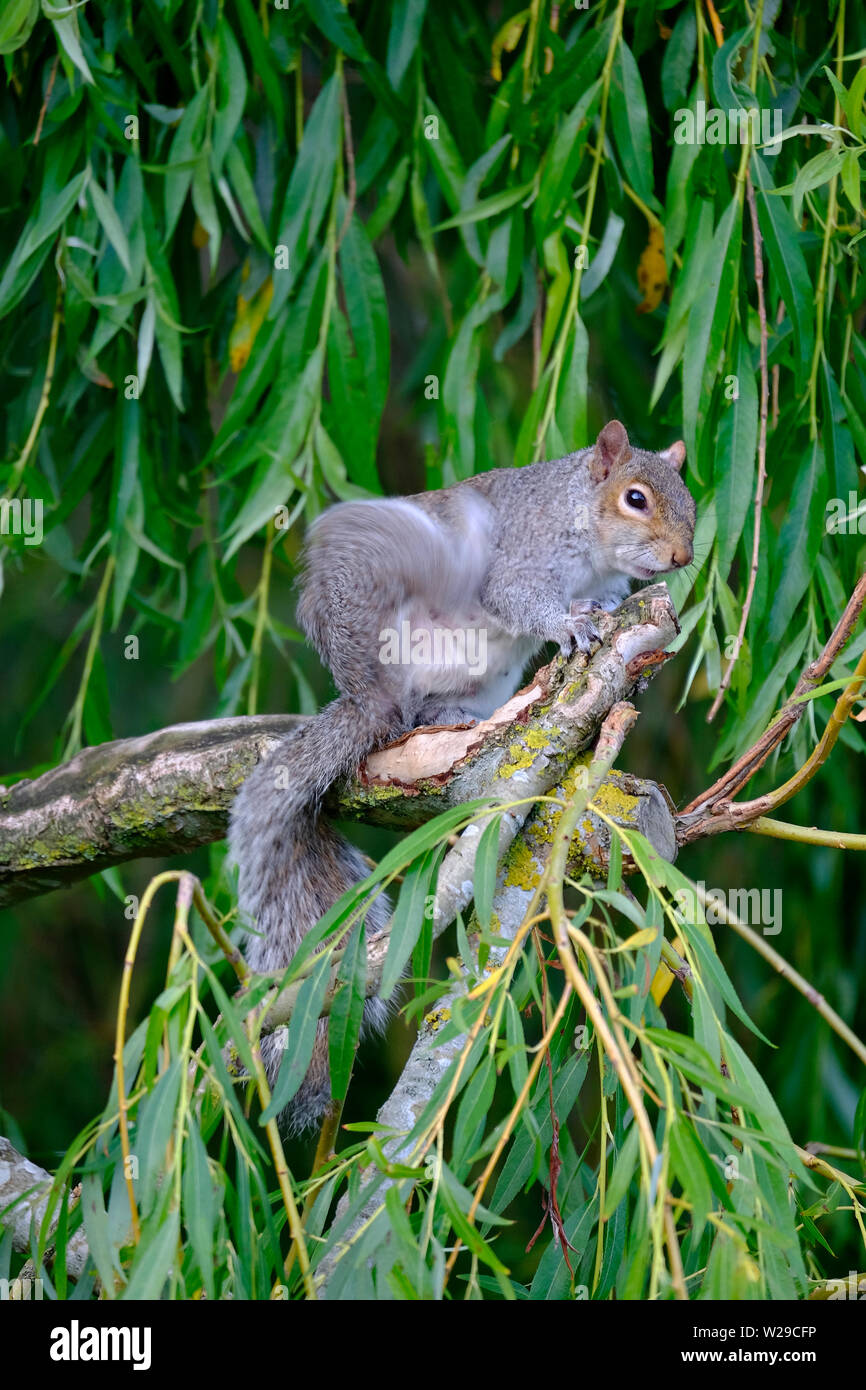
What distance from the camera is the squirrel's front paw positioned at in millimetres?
1269

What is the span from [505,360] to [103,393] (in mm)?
621

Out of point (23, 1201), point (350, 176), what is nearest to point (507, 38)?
point (350, 176)

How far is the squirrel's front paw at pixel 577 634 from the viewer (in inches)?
49.9

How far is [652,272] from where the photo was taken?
5.30 ft

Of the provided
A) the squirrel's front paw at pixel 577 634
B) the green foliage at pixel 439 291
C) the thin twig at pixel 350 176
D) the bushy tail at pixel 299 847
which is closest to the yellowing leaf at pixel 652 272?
the green foliage at pixel 439 291

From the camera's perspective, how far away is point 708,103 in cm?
138

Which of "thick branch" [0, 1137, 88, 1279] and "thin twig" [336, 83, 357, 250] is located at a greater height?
"thin twig" [336, 83, 357, 250]

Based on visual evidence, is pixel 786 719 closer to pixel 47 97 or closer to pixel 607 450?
pixel 607 450

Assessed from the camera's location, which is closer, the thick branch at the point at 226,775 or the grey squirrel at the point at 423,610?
→ the thick branch at the point at 226,775

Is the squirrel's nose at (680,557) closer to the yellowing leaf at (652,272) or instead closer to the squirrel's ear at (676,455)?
the squirrel's ear at (676,455)

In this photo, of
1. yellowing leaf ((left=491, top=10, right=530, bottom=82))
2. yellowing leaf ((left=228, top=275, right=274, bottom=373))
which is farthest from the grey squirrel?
yellowing leaf ((left=491, top=10, right=530, bottom=82))

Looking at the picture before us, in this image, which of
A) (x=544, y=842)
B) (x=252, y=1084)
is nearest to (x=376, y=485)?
(x=544, y=842)

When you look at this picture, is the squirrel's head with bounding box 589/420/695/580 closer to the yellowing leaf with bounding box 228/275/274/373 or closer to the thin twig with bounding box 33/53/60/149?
the yellowing leaf with bounding box 228/275/274/373

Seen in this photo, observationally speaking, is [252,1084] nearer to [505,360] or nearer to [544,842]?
[544,842]
